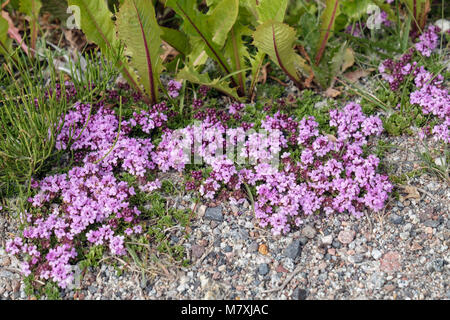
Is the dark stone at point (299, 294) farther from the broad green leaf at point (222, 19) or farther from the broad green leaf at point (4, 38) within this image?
the broad green leaf at point (4, 38)

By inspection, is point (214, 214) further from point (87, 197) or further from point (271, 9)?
point (271, 9)

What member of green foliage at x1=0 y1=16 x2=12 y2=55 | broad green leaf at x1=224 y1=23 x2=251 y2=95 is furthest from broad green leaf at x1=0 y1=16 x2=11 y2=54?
broad green leaf at x1=224 y1=23 x2=251 y2=95

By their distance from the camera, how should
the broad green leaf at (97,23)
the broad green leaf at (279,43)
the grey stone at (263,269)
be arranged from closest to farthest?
the grey stone at (263,269)
the broad green leaf at (279,43)
the broad green leaf at (97,23)

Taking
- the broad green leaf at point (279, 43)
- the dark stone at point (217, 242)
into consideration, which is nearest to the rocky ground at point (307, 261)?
the dark stone at point (217, 242)

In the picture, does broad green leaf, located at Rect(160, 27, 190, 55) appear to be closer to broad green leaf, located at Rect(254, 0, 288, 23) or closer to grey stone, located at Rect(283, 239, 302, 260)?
broad green leaf, located at Rect(254, 0, 288, 23)

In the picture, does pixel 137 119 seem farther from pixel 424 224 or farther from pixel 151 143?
pixel 424 224

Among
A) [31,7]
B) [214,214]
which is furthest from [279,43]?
[31,7]

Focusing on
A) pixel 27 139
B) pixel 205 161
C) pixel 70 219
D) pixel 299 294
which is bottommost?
pixel 299 294
